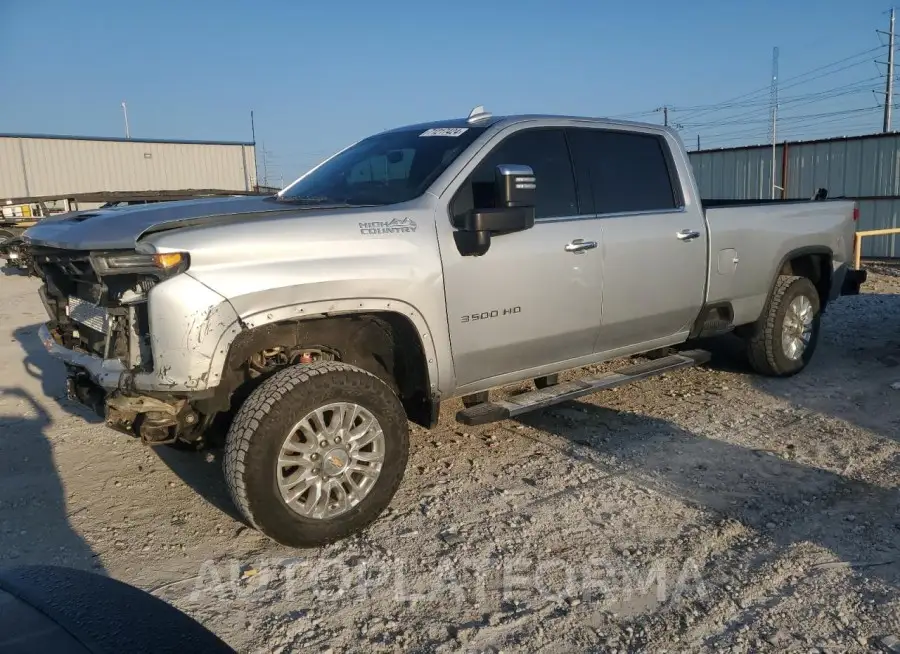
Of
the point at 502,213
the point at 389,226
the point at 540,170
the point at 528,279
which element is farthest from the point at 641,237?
the point at 389,226

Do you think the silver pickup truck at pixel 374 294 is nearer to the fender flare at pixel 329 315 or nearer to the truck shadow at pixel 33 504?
the fender flare at pixel 329 315

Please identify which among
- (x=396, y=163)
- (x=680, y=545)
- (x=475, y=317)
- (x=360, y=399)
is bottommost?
(x=680, y=545)

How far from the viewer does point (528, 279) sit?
419 centimetres

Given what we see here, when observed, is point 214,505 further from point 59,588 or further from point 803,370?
point 803,370

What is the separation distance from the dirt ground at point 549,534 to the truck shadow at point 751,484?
14 mm

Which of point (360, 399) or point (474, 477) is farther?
point (474, 477)

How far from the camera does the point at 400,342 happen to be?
397 cm

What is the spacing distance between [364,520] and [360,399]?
2.00 ft

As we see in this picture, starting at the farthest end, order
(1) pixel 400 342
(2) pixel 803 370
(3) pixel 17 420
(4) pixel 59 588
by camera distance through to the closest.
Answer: (2) pixel 803 370, (3) pixel 17 420, (1) pixel 400 342, (4) pixel 59 588

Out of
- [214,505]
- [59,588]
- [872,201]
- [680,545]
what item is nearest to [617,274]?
[680,545]

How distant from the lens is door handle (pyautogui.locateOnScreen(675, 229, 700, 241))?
5070mm

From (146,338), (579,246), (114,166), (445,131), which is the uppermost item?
(114,166)

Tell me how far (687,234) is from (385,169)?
7.20 ft

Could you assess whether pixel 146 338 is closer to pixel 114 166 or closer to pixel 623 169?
pixel 623 169
